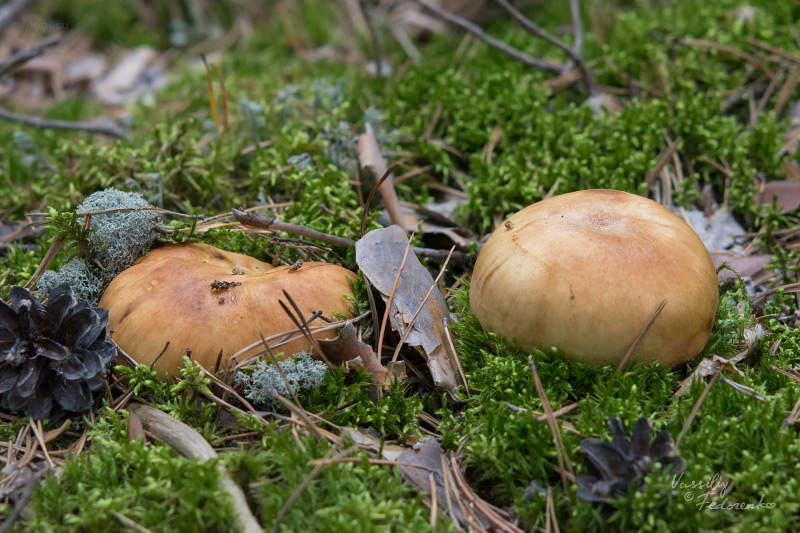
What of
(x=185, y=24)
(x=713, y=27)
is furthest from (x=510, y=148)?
(x=185, y=24)

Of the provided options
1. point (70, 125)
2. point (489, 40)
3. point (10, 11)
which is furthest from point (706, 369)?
point (10, 11)

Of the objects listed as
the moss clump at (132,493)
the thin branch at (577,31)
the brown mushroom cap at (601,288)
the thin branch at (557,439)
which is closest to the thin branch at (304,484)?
the moss clump at (132,493)

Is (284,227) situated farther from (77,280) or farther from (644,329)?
(644,329)

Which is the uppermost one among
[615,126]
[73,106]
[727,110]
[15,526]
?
[73,106]

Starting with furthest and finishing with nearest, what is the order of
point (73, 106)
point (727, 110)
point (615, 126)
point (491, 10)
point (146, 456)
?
point (491, 10) < point (73, 106) < point (727, 110) < point (615, 126) < point (146, 456)

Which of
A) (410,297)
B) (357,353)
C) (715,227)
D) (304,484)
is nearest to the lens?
(304,484)

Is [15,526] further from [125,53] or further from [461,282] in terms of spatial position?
[125,53]
